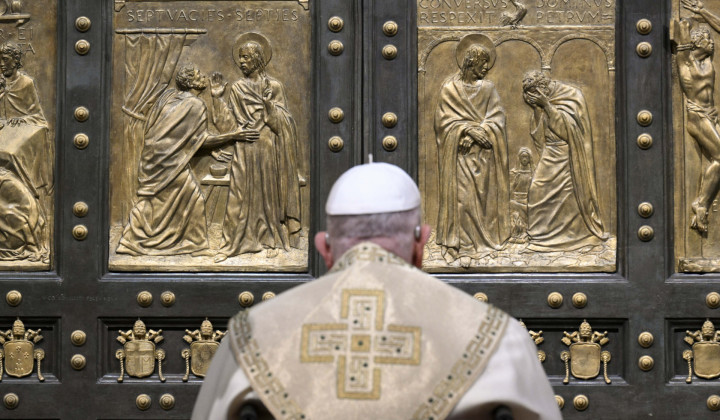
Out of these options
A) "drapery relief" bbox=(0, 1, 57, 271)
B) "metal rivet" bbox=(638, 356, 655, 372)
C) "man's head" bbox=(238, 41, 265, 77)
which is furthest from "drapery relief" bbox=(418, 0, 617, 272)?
"drapery relief" bbox=(0, 1, 57, 271)

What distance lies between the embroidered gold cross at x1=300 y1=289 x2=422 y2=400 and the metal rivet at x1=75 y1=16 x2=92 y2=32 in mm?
4100

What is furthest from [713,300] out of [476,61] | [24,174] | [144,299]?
[24,174]

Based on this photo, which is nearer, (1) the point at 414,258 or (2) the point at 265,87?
(1) the point at 414,258

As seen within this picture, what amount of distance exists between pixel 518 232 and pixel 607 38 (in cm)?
111

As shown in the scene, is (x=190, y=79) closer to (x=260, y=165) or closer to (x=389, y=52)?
(x=260, y=165)

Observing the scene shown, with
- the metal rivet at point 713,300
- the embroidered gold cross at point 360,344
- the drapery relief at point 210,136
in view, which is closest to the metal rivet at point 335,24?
the drapery relief at point 210,136

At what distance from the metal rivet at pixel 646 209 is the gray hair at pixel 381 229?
144 inches

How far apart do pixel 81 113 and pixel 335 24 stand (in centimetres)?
141

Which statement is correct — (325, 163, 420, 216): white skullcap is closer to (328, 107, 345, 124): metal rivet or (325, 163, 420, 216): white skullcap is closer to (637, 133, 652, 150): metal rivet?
(328, 107, 345, 124): metal rivet

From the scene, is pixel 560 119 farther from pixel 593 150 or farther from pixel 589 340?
pixel 589 340

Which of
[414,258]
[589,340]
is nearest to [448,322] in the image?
[414,258]

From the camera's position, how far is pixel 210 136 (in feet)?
22.5

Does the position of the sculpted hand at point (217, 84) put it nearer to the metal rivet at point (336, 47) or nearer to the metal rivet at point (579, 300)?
the metal rivet at point (336, 47)

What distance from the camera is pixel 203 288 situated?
676 centimetres
